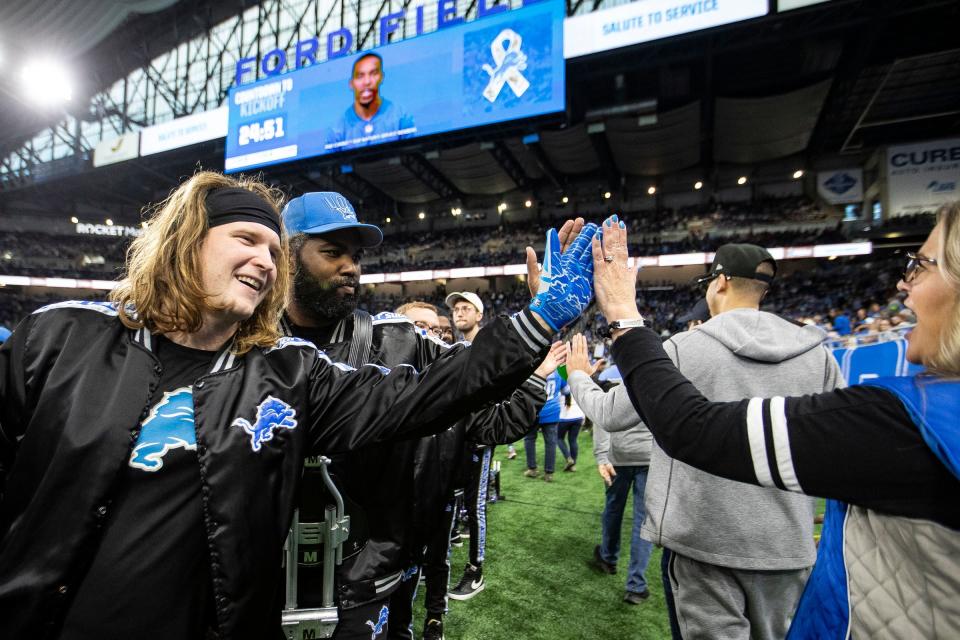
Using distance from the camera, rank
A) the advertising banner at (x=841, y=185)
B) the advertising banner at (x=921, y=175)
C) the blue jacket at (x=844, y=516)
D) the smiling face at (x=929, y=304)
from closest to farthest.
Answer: the blue jacket at (x=844, y=516) < the smiling face at (x=929, y=304) < the advertising banner at (x=921, y=175) < the advertising banner at (x=841, y=185)

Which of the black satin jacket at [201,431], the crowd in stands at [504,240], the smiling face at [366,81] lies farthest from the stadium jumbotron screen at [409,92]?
the black satin jacket at [201,431]

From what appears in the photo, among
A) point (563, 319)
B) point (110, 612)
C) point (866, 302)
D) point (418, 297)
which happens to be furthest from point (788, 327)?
point (418, 297)

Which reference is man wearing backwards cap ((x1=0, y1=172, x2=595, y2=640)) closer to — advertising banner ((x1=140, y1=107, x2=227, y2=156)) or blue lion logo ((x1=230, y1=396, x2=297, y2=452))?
blue lion logo ((x1=230, y1=396, x2=297, y2=452))

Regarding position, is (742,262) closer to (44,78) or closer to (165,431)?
(165,431)

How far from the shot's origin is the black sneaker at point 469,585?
11.0 ft

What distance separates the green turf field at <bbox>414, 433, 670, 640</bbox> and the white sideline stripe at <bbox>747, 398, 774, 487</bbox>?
8.64ft

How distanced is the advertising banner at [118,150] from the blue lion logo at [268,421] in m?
26.7

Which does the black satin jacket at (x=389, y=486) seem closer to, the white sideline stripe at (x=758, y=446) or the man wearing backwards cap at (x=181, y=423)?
the man wearing backwards cap at (x=181, y=423)

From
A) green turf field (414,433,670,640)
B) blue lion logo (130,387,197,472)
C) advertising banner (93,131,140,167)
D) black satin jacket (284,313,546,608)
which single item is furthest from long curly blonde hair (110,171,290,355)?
advertising banner (93,131,140,167)

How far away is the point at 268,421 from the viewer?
1178 mm

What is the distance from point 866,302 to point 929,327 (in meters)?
24.4

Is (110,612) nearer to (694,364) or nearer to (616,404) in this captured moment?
(616,404)

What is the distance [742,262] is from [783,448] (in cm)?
123

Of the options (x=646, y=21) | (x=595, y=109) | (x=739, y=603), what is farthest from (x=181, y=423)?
(x=595, y=109)
